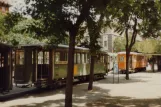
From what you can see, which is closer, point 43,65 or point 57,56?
point 43,65

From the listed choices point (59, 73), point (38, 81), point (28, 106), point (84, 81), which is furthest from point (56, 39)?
point (84, 81)

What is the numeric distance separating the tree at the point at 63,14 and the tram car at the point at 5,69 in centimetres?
544

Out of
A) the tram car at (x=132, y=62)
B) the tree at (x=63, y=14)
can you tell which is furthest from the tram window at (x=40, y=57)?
the tram car at (x=132, y=62)

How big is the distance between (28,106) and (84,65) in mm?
11674

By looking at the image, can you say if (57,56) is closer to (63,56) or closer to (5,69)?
(63,56)

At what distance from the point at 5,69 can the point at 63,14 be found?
644cm

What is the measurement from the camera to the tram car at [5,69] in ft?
51.9

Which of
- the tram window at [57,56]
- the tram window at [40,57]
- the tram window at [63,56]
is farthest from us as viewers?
the tram window at [63,56]

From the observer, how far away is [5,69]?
15930 millimetres

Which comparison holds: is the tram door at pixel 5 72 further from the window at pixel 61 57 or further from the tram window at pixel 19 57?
the window at pixel 61 57

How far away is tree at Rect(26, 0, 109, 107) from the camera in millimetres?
10688

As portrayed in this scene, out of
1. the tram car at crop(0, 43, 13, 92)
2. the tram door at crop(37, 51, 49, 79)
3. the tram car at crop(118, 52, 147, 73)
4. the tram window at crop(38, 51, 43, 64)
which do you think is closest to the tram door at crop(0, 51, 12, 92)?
the tram car at crop(0, 43, 13, 92)

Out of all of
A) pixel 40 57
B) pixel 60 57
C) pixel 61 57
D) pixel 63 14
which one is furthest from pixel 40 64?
pixel 63 14

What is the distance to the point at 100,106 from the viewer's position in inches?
511
